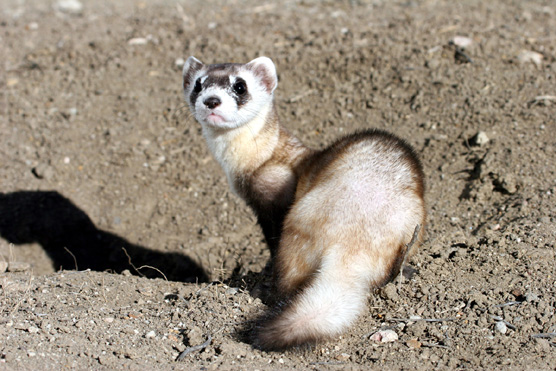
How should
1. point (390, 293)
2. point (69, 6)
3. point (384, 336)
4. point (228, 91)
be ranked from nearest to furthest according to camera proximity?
point (384, 336) < point (390, 293) < point (228, 91) < point (69, 6)

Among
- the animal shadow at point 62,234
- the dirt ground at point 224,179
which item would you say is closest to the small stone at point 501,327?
the dirt ground at point 224,179

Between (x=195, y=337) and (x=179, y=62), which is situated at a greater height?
(x=179, y=62)

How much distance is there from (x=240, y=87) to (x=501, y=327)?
2213 millimetres

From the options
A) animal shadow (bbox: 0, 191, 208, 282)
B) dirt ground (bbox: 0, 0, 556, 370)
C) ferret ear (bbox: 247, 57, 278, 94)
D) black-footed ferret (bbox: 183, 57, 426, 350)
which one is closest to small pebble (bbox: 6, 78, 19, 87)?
dirt ground (bbox: 0, 0, 556, 370)

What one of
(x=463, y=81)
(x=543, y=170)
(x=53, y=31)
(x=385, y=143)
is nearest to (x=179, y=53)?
(x=53, y=31)

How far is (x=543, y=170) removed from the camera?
4172mm

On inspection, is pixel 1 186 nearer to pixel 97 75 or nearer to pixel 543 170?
pixel 97 75

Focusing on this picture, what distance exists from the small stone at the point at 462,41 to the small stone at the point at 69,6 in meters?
5.78

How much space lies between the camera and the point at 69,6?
28.8 feet

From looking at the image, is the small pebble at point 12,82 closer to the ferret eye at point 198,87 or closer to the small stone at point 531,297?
the ferret eye at point 198,87

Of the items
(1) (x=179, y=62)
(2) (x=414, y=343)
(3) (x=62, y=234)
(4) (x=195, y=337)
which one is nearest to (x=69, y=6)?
(1) (x=179, y=62)

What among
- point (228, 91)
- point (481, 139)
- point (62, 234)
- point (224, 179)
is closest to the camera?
point (228, 91)

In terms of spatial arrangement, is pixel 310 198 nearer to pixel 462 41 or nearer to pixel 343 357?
pixel 343 357

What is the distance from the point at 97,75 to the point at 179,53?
1.01m
